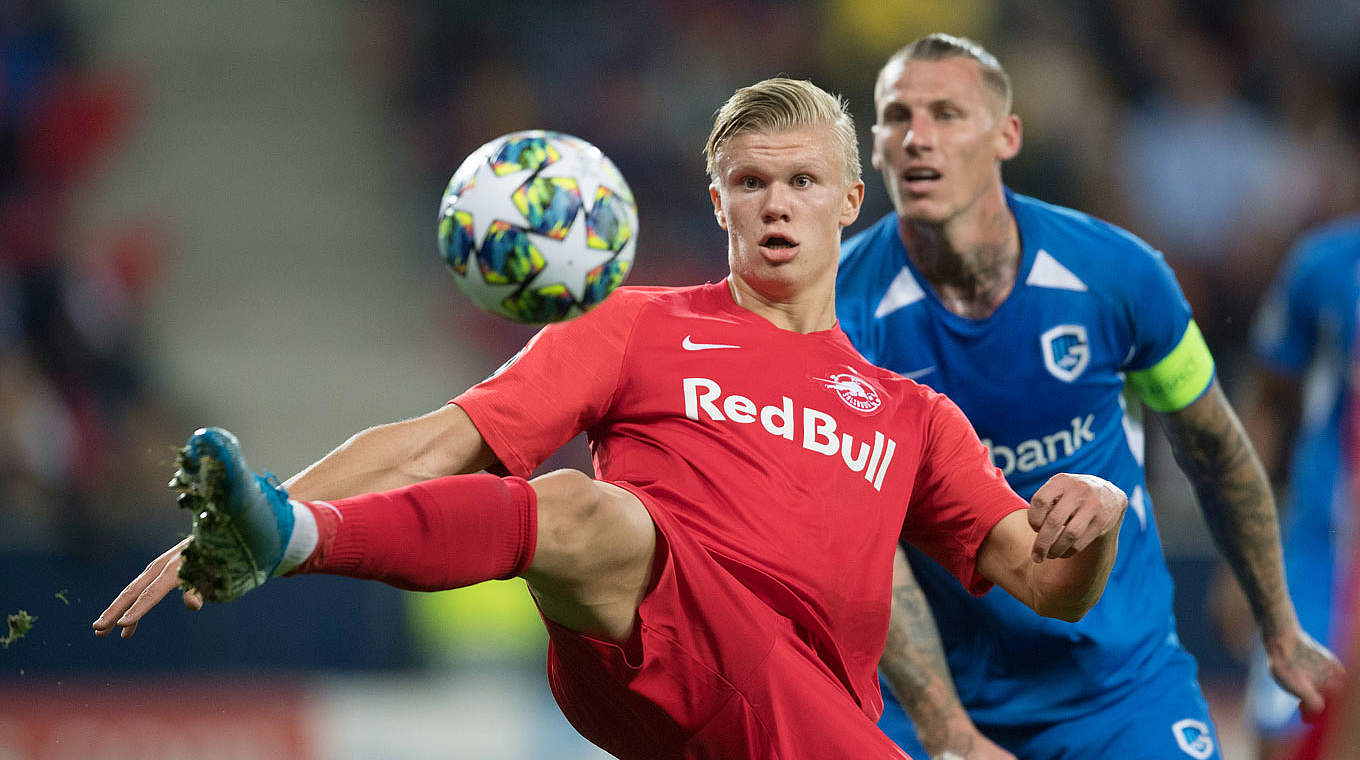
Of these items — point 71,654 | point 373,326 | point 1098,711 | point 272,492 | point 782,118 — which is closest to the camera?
point 272,492

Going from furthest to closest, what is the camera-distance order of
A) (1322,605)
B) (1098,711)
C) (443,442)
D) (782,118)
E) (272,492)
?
(1322,605) → (1098,711) → (782,118) → (443,442) → (272,492)

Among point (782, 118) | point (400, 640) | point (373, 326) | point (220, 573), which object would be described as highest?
point (782, 118)

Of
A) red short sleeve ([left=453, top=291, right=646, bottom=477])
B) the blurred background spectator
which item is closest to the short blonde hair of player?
red short sleeve ([left=453, top=291, right=646, bottom=477])

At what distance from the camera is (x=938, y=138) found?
420cm

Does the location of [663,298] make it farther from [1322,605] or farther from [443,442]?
[1322,605]

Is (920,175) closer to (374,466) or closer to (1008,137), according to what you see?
(1008,137)

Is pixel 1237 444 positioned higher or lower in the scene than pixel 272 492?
lower

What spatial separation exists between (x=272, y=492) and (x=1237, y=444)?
2.87 m

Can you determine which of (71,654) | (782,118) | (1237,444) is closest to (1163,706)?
(1237,444)

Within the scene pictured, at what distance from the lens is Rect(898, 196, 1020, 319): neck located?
419 centimetres

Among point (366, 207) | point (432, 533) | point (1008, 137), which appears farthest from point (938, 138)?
point (366, 207)

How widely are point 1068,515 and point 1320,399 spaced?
3073 millimetres

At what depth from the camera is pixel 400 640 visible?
306 inches

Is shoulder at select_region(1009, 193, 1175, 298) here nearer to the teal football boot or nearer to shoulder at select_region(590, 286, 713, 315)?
shoulder at select_region(590, 286, 713, 315)
